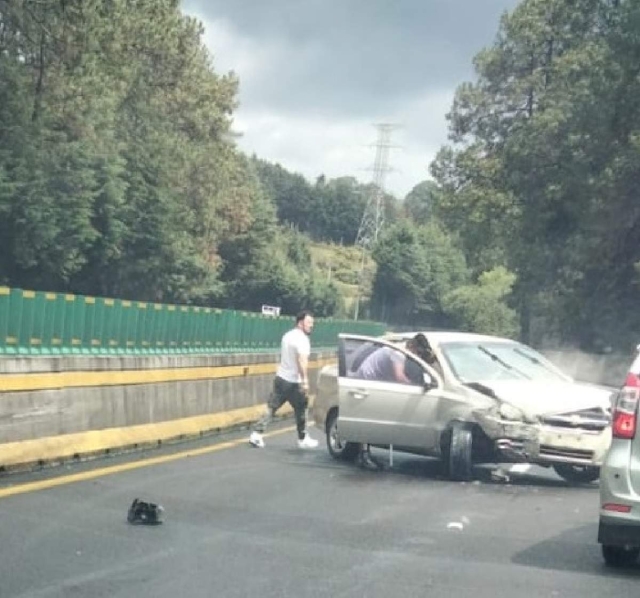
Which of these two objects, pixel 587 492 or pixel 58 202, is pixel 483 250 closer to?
pixel 58 202

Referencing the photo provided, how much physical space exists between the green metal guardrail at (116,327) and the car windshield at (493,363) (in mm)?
4384

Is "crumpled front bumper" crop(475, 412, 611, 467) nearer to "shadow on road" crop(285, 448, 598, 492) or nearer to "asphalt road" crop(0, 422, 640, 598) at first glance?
"asphalt road" crop(0, 422, 640, 598)

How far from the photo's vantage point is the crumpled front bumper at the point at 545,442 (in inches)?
506

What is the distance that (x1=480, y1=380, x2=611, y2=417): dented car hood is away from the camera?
1309cm

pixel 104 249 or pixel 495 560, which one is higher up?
pixel 104 249

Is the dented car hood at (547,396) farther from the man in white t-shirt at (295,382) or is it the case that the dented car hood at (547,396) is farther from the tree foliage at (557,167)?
the tree foliage at (557,167)

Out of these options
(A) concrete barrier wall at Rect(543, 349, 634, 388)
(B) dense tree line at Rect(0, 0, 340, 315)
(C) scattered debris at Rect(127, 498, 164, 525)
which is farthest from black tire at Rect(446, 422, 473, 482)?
(A) concrete barrier wall at Rect(543, 349, 634, 388)

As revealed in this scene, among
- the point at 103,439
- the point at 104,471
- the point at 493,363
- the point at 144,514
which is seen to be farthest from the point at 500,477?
the point at 144,514

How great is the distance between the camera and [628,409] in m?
8.20

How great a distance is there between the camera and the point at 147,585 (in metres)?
7.55

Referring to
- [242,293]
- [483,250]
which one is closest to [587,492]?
[483,250]

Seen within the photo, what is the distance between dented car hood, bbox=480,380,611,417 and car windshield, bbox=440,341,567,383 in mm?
266

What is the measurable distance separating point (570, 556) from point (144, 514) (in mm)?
3144

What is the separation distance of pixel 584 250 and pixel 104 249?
2105 centimetres
